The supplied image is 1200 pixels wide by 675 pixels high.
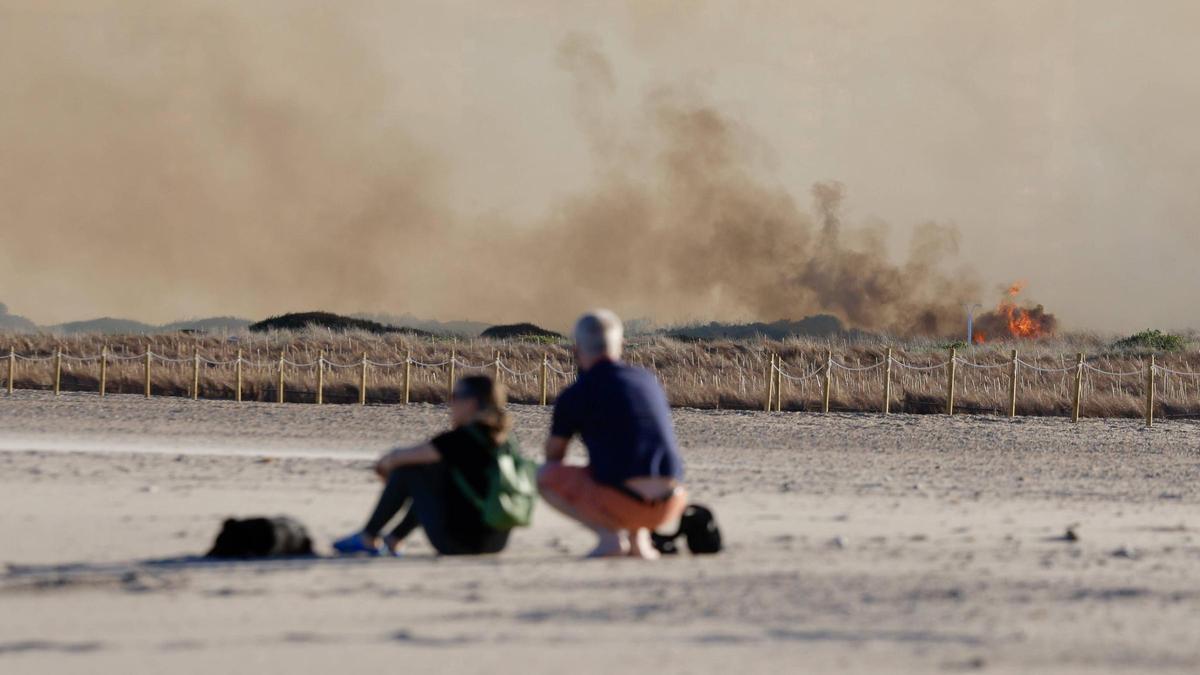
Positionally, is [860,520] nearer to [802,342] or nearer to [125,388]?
[125,388]

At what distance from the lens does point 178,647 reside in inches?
211

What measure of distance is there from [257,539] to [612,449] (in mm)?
1679

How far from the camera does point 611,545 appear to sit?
754cm

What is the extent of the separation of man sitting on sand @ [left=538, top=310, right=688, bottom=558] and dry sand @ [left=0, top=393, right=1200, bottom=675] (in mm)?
272

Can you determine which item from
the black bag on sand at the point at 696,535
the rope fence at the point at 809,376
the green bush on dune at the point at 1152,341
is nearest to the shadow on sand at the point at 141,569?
the black bag on sand at the point at 696,535

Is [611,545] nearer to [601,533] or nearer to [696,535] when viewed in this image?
[601,533]

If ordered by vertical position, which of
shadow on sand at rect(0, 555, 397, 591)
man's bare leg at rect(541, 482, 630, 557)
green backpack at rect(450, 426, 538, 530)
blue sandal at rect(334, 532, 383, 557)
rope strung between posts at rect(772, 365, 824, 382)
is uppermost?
rope strung between posts at rect(772, 365, 824, 382)

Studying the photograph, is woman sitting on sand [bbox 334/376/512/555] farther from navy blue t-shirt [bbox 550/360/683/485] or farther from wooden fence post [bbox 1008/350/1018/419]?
wooden fence post [bbox 1008/350/1018/419]

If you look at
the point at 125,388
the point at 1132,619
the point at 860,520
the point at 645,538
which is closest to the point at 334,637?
the point at 645,538

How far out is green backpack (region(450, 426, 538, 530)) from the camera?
7.33m

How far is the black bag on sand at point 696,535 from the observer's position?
313 inches

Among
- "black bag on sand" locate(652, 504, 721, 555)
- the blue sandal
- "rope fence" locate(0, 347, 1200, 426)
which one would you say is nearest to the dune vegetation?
"rope fence" locate(0, 347, 1200, 426)

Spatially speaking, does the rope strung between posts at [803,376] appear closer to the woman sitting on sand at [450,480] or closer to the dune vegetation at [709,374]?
the dune vegetation at [709,374]

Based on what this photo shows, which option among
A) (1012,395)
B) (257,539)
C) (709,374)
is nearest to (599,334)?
(257,539)
